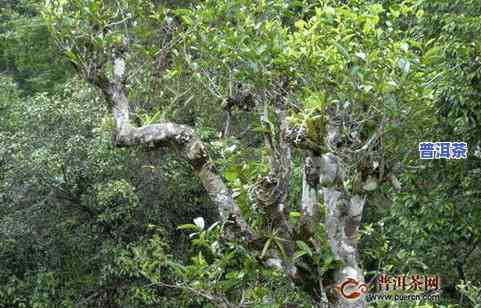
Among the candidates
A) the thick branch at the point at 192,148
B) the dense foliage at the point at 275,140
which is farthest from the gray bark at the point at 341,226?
the thick branch at the point at 192,148

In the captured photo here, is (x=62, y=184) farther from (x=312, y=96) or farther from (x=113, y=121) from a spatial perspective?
(x=312, y=96)

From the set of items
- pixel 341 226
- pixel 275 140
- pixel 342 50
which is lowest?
pixel 341 226

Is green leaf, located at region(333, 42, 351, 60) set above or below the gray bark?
above

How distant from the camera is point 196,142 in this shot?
2820 millimetres

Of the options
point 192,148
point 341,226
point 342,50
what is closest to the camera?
point 342,50

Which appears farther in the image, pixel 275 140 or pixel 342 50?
pixel 275 140

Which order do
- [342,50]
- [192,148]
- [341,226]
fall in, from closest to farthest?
[342,50], [341,226], [192,148]

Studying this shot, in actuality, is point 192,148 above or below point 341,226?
above

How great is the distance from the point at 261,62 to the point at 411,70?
0.61 m

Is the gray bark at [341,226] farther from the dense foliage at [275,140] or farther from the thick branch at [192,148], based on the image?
the thick branch at [192,148]

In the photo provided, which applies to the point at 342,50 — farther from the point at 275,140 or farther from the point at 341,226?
the point at 341,226

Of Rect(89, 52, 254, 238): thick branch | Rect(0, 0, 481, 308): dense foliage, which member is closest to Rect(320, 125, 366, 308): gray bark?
Rect(0, 0, 481, 308): dense foliage

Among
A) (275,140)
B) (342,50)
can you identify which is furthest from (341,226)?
(342,50)

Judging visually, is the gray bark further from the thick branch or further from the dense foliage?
the thick branch
